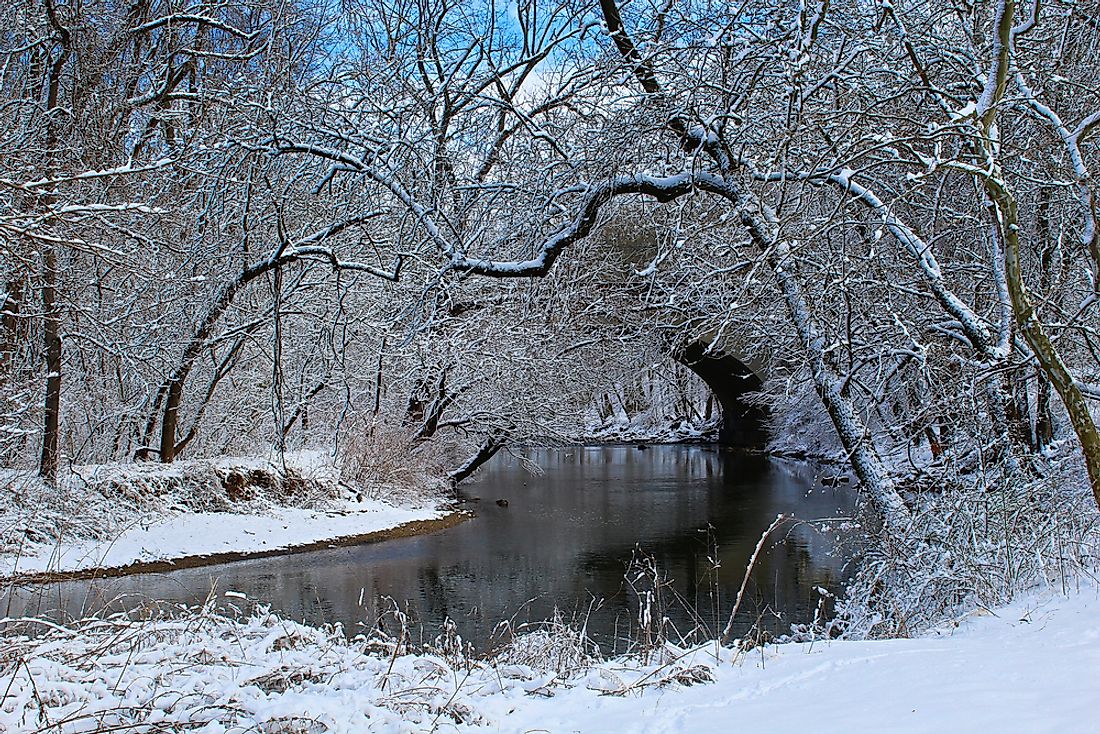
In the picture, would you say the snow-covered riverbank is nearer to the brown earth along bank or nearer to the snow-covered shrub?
the brown earth along bank

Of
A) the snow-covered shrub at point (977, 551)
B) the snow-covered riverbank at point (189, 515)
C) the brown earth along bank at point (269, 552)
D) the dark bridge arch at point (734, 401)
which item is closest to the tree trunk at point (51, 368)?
the snow-covered riverbank at point (189, 515)

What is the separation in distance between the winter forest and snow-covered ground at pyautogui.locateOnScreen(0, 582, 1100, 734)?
0.03 m

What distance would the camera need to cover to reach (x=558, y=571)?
1216 cm

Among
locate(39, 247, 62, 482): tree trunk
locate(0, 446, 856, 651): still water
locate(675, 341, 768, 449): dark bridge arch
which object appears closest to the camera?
locate(0, 446, 856, 651): still water

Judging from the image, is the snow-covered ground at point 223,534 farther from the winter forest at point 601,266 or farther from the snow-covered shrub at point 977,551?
the snow-covered shrub at point 977,551

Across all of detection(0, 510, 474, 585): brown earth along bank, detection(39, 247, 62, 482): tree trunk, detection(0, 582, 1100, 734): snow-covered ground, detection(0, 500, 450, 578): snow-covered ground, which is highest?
detection(39, 247, 62, 482): tree trunk

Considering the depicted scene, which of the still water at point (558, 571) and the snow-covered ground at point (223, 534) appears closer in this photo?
the still water at point (558, 571)

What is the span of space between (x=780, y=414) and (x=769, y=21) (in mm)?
20546

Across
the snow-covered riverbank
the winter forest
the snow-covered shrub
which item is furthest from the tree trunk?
the snow-covered shrub

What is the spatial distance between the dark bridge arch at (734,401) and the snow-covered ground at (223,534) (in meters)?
12.2

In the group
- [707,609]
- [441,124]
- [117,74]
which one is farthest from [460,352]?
[441,124]

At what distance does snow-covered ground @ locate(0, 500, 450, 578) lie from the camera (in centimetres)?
1155

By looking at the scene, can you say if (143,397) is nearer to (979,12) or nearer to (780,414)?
(979,12)

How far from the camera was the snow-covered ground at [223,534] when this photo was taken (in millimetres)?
11547
